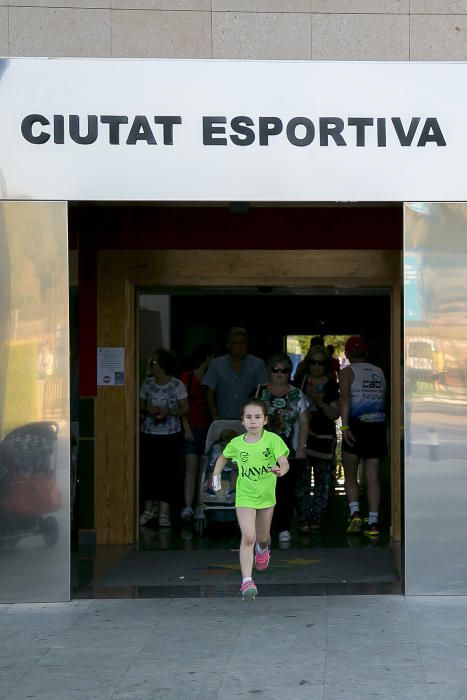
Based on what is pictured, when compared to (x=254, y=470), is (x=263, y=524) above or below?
below

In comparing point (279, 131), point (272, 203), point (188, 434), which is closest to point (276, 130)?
point (279, 131)

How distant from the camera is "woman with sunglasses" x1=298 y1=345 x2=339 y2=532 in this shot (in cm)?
1157

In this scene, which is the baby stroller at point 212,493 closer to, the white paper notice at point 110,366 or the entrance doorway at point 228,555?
the entrance doorway at point 228,555

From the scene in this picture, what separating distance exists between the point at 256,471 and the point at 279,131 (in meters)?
2.46

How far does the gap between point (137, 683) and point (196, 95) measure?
4283mm

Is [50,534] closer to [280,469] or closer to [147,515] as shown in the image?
[280,469]

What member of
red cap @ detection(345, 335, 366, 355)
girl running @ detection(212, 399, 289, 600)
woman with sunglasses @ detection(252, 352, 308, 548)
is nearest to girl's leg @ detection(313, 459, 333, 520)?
woman with sunglasses @ detection(252, 352, 308, 548)

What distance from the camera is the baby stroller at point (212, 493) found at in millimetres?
11422

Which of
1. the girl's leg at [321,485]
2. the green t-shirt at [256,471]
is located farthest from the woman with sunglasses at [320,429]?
the green t-shirt at [256,471]

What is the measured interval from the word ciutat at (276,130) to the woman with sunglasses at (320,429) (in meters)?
3.73

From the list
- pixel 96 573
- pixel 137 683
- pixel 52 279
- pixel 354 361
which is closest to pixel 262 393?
pixel 354 361

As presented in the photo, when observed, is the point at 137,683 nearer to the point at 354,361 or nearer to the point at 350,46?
the point at 350,46

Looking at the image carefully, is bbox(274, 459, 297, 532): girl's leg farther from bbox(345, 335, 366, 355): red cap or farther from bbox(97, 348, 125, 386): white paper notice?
bbox(97, 348, 125, 386): white paper notice

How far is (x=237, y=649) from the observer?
6.90 meters
